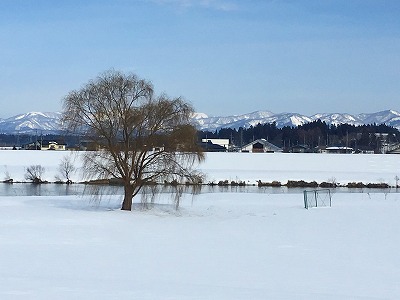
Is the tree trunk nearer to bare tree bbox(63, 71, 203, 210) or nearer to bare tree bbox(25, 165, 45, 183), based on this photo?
bare tree bbox(63, 71, 203, 210)

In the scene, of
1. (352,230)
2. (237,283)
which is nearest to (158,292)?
(237,283)

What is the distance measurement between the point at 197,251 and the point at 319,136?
14597 cm

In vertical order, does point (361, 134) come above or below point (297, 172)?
above

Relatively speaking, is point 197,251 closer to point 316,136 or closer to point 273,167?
point 273,167

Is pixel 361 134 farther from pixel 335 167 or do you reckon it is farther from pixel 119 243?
pixel 119 243

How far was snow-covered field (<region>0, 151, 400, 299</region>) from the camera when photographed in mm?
10219

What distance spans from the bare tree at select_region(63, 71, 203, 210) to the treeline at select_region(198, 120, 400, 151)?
369 feet

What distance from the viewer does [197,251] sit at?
15633 mm

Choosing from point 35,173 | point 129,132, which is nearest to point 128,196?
point 129,132

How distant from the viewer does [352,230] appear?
2092 centimetres

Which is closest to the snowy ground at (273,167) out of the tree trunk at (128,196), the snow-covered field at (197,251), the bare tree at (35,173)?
the bare tree at (35,173)

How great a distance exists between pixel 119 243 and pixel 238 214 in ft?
42.7

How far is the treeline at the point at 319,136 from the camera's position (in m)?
147

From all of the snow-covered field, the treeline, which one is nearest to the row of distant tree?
the treeline
